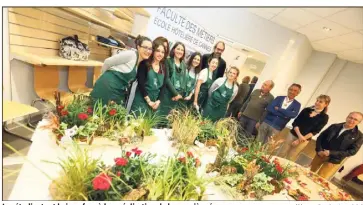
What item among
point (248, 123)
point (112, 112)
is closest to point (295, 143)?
point (248, 123)

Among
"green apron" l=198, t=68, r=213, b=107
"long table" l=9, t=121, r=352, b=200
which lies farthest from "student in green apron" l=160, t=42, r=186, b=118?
"long table" l=9, t=121, r=352, b=200

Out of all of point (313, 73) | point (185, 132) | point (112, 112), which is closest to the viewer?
point (112, 112)

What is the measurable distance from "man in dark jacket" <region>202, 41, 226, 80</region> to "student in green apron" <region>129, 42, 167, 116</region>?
1.64 feet

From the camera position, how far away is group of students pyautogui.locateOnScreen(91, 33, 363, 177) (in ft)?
6.34

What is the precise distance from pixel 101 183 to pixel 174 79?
55.5 inches

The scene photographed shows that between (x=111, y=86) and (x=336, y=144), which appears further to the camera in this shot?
(x=336, y=144)

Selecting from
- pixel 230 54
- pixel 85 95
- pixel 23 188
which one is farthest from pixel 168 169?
pixel 230 54

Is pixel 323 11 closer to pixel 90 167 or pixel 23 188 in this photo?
pixel 90 167

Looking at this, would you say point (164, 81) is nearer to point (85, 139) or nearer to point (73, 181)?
point (85, 139)

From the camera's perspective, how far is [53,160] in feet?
4.03

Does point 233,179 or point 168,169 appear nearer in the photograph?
point 168,169

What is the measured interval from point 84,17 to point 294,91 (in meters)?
2.35

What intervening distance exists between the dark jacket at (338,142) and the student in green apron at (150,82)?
200 centimetres
